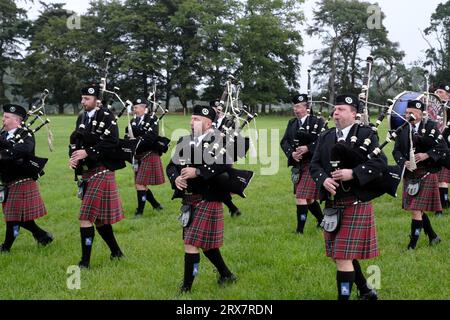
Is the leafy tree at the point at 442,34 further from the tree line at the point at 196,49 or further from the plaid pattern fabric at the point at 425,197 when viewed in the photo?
the plaid pattern fabric at the point at 425,197

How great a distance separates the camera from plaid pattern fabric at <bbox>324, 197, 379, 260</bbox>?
4180 millimetres

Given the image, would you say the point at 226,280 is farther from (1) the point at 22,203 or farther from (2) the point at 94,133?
(1) the point at 22,203

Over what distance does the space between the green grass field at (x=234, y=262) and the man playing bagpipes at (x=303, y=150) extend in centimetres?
36

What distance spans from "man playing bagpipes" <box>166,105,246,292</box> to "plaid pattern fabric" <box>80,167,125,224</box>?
1.22 m

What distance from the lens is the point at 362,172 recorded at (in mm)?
4051

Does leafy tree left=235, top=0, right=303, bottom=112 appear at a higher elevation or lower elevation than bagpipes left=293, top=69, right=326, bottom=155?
higher

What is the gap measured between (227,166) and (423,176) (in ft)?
9.74

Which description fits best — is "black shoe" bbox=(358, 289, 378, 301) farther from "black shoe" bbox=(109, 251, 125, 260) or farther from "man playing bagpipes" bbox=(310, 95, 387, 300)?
"black shoe" bbox=(109, 251, 125, 260)

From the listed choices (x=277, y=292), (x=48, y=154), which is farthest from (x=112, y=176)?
(x=48, y=154)

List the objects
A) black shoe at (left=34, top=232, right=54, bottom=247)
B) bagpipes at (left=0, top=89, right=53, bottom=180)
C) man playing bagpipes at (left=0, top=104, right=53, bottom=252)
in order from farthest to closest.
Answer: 1. black shoe at (left=34, top=232, right=54, bottom=247)
2. man playing bagpipes at (left=0, top=104, right=53, bottom=252)
3. bagpipes at (left=0, top=89, right=53, bottom=180)

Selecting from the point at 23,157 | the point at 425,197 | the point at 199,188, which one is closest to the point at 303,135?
the point at 425,197


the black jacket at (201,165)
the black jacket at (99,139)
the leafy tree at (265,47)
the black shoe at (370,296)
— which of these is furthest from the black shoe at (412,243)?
the leafy tree at (265,47)

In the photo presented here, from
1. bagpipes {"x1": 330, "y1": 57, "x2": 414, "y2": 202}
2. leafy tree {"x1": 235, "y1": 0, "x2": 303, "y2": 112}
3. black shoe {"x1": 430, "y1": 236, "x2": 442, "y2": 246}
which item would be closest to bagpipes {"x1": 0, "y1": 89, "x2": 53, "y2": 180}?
bagpipes {"x1": 330, "y1": 57, "x2": 414, "y2": 202}
